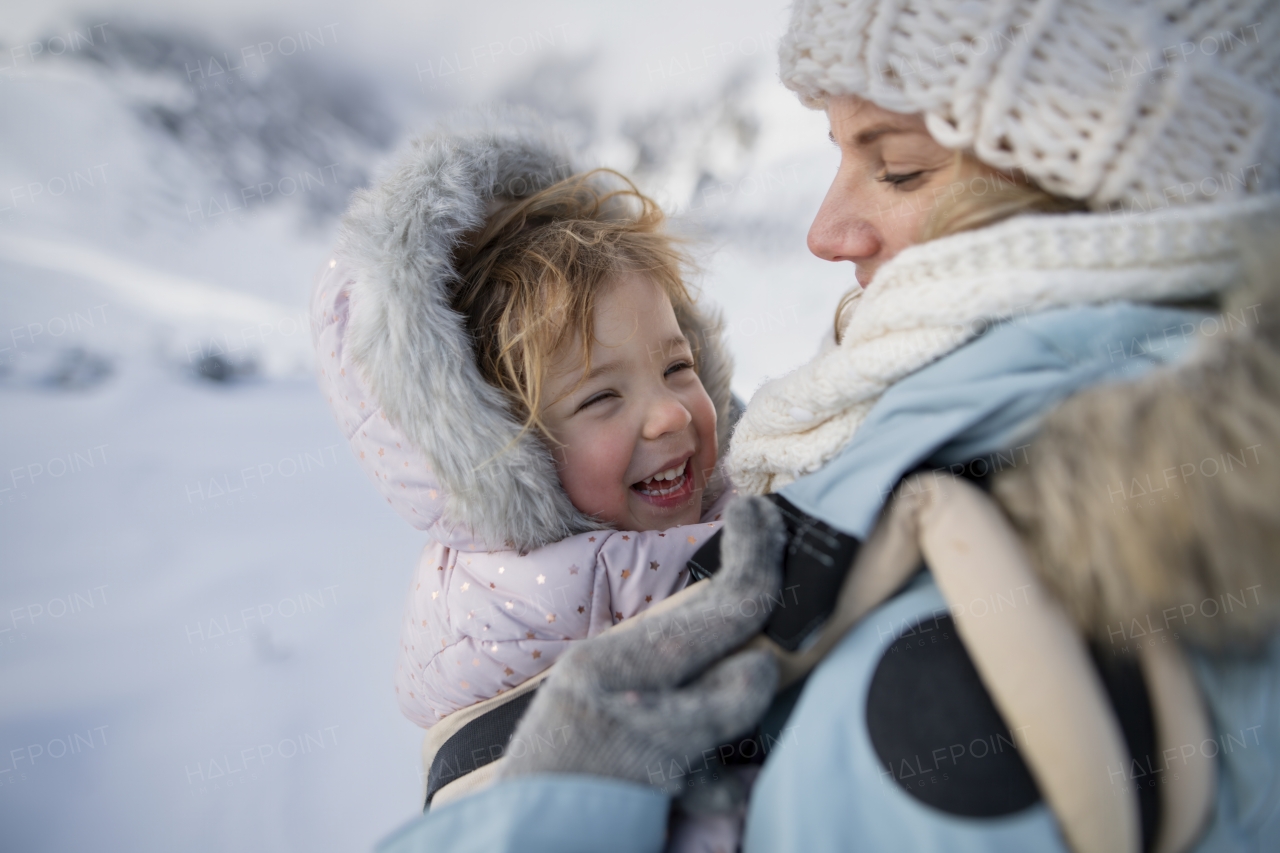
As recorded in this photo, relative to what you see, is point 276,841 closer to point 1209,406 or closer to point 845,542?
point 845,542

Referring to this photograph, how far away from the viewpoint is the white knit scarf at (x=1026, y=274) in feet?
1.93

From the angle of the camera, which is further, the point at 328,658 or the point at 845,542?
the point at 328,658

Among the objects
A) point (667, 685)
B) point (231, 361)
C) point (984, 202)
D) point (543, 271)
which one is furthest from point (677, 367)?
point (231, 361)

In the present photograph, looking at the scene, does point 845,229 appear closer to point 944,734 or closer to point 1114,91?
point 1114,91

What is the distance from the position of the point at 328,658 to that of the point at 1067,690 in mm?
1693

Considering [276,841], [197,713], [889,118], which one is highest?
[889,118]

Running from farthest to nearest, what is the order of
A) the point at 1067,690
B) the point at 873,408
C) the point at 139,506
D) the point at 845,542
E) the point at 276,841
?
the point at 139,506
the point at 276,841
the point at 873,408
the point at 845,542
the point at 1067,690

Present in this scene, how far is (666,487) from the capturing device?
1.20 meters

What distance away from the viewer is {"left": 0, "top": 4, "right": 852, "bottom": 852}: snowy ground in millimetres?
1529

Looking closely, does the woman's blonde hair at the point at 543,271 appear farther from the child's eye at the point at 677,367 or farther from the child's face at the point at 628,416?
the child's eye at the point at 677,367

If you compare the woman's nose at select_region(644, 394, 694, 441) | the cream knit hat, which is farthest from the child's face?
the cream knit hat

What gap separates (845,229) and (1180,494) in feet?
1.50

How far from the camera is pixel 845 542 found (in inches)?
23.2

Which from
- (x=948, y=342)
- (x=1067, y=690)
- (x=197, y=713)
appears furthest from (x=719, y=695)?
(x=197, y=713)
